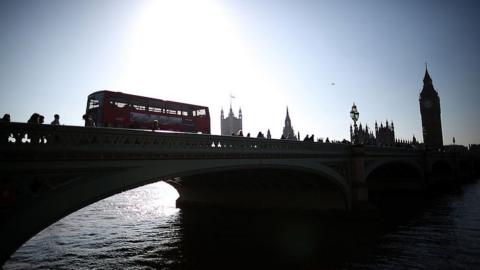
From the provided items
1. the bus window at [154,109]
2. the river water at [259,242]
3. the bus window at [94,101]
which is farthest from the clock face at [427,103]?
the bus window at [94,101]

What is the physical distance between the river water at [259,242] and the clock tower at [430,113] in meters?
128

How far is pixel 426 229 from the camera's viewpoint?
21.2m

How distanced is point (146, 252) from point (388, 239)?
47.3ft

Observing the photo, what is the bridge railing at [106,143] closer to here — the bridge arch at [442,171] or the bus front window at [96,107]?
the bus front window at [96,107]

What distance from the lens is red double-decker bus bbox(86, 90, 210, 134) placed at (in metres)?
15.7

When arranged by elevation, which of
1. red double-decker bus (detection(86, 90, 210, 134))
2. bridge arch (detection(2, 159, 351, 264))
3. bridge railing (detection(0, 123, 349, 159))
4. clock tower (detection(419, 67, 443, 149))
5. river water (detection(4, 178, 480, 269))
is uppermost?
clock tower (detection(419, 67, 443, 149))

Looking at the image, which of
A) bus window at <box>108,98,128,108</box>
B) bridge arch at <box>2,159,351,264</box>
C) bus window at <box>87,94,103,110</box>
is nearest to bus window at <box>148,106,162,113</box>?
bus window at <box>108,98,128,108</box>

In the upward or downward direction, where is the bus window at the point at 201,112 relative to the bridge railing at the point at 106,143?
upward

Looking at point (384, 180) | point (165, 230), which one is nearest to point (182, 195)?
point (165, 230)

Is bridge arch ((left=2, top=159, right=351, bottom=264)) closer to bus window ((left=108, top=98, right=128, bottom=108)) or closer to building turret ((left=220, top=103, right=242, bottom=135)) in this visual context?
bus window ((left=108, top=98, right=128, bottom=108))

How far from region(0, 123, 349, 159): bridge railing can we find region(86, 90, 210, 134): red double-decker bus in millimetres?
3252

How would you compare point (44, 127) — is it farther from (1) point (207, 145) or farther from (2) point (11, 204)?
(1) point (207, 145)

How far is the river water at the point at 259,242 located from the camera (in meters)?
14.7

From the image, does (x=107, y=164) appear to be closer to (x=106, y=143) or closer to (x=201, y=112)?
(x=106, y=143)
